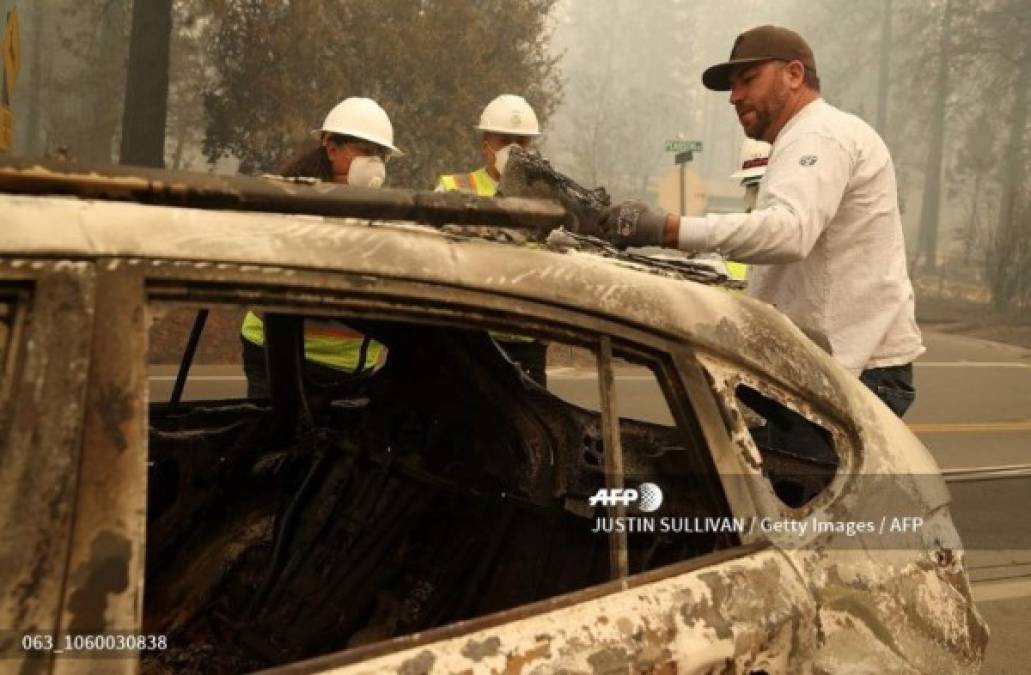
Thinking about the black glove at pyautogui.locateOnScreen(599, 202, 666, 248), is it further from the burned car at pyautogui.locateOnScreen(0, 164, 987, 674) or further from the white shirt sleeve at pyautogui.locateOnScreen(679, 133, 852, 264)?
the burned car at pyautogui.locateOnScreen(0, 164, 987, 674)

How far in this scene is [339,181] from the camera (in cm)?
438

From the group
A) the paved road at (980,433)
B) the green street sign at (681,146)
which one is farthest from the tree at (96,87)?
the paved road at (980,433)

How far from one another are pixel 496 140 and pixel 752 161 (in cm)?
160

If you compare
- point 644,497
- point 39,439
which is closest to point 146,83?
point 644,497

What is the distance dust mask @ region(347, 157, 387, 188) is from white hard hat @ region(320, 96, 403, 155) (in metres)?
0.12

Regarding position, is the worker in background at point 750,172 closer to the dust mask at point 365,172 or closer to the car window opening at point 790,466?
the dust mask at point 365,172

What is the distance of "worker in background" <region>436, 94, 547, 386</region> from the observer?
427 cm

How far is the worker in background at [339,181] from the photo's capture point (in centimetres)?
339

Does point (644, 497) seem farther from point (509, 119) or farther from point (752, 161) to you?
point (752, 161)

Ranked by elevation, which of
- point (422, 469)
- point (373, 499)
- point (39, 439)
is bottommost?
point (373, 499)

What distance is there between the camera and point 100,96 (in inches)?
977

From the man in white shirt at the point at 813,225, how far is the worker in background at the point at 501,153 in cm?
118

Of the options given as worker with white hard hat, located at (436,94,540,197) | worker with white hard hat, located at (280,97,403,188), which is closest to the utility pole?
worker with white hard hat, located at (436,94,540,197)

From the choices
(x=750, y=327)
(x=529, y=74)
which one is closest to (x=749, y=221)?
(x=750, y=327)
